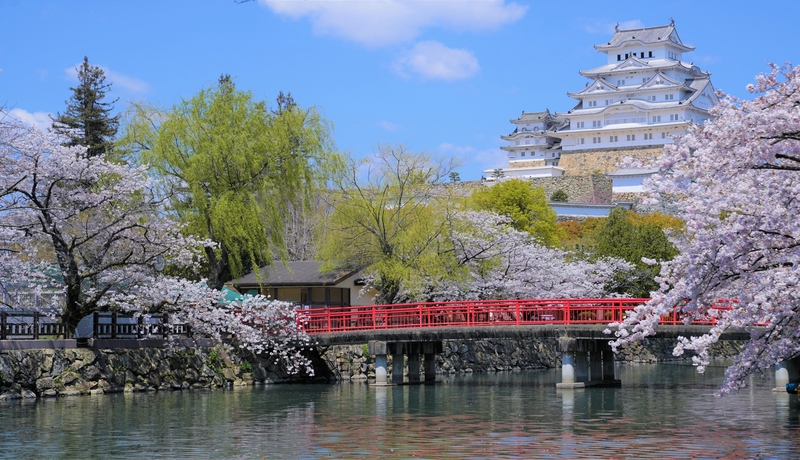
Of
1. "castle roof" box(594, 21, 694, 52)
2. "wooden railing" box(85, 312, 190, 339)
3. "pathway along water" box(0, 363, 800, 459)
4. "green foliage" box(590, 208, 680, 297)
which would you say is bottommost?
"pathway along water" box(0, 363, 800, 459)

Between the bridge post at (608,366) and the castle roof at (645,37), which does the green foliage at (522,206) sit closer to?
the bridge post at (608,366)

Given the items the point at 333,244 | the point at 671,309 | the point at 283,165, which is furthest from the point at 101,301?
the point at 671,309

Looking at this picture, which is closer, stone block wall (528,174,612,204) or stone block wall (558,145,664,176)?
stone block wall (528,174,612,204)

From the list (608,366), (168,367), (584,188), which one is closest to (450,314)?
(608,366)

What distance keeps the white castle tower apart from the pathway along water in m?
62.7

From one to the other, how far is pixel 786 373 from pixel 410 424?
49.1 ft

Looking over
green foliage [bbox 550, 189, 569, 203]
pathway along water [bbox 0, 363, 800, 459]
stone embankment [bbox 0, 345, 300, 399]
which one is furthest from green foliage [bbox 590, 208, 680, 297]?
green foliage [bbox 550, 189, 569, 203]

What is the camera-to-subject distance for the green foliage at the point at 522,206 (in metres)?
53.8

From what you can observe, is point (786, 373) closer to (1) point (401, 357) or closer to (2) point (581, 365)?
(2) point (581, 365)

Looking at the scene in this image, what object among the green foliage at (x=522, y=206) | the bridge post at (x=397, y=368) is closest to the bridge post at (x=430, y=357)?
the bridge post at (x=397, y=368)

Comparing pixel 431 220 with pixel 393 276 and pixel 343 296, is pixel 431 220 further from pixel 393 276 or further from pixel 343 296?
pixel 343 296

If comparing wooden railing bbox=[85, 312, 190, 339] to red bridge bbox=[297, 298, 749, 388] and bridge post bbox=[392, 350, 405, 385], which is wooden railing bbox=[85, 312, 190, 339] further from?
bridge post bbox=[392, 350, 405, 385]

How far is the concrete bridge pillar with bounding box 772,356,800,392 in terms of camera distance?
1219 inches

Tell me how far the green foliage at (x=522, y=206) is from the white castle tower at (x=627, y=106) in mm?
37030
